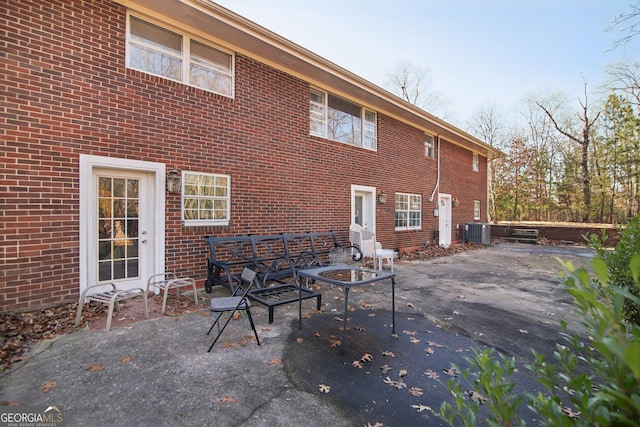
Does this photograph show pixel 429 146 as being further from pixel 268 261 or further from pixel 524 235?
pixel 268 261

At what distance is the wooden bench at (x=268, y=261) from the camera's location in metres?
4.67

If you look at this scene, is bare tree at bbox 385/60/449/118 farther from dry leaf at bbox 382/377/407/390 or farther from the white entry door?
dry leaf at bbox 382/377/407/390

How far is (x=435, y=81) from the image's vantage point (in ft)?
77.5

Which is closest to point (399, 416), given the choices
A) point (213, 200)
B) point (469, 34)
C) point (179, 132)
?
point (213, 200)

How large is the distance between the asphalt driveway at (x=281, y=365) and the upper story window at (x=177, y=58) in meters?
4.44

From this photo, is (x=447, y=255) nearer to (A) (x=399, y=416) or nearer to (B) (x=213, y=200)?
(B) (x=213, y=200)

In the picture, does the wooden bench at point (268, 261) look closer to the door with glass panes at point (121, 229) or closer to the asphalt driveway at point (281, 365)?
the asphalt driveway at point (281, 365)

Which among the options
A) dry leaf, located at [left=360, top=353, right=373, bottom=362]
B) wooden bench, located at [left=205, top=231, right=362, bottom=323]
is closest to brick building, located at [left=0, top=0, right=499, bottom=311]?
Answer: wooden bench, located at [left=205, top=231, right=362, bottom=323]

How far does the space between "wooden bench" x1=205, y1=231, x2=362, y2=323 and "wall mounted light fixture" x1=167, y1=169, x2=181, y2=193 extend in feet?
3.60

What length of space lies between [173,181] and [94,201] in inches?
48.6

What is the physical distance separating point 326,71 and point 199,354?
22.5 ft

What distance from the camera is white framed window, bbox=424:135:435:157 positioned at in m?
12.5

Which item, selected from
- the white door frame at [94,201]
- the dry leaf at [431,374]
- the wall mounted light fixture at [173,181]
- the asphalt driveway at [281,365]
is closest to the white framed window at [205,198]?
the wall mounted light fixture at [173,181]

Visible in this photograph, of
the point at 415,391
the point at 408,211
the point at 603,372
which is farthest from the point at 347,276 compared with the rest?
the point at 408,211
